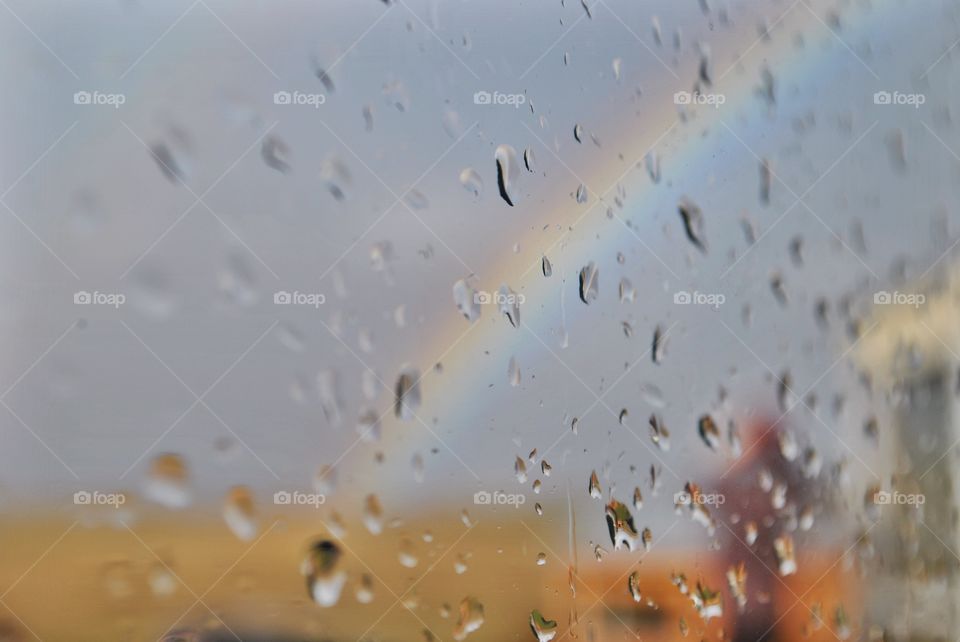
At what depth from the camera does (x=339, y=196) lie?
0.82 m

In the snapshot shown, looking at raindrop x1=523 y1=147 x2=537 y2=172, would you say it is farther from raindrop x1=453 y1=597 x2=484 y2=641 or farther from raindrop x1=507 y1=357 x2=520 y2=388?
raindrop x1=453 y1=597 x2=484 y2=641

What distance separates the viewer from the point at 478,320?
32.0 inches

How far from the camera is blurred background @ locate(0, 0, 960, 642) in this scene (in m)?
0.80

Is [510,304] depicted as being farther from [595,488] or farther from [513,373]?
[595,488]

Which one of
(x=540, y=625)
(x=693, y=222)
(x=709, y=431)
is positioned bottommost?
(x=540, y=625)

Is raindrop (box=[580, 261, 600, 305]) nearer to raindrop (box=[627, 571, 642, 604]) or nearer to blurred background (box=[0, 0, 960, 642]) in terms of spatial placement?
blurred background (box=[0, 0, 960, 642])

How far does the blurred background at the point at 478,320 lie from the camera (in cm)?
80

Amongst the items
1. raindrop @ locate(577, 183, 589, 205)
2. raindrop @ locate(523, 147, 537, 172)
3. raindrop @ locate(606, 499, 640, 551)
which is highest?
raindrop @ locate(523, 147, 537, 172)

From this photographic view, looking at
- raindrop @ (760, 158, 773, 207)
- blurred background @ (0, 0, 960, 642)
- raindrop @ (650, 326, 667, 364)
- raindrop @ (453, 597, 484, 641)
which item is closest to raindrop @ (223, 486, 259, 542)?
blurred background @ (0, 0, 960, 642)

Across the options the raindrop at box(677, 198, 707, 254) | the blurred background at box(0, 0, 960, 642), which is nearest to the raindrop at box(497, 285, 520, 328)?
the blurred background at box(0, 0, 960, 642)

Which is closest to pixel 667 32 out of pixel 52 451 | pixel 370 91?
pixel 370 91

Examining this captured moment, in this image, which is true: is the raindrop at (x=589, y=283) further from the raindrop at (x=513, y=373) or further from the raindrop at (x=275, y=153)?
the raindrop at (x=275, y=153)

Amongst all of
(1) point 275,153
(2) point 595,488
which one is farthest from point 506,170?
(2) point 595,488

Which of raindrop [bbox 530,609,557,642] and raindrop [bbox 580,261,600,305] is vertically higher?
raindrop [bbox 580,261,600,305]
